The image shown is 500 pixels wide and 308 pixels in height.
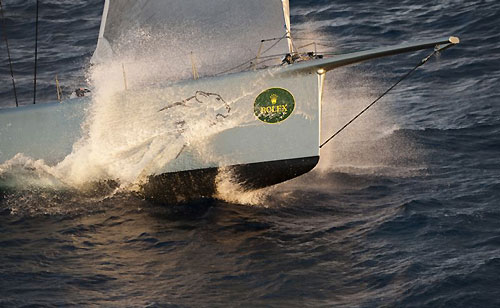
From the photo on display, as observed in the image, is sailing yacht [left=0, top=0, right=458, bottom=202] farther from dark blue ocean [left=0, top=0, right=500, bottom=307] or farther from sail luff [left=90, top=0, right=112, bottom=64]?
dark blue ocean [left=0, top=0, right=500, bottom=307]

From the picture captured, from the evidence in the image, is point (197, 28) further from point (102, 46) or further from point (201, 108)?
point (201, 108)

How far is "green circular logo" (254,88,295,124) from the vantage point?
13.9 meters

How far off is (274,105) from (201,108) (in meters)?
1.10

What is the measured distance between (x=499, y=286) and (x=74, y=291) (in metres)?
5.22

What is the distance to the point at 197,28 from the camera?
1509 centimetres

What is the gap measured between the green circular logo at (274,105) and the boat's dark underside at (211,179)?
66 centimetres

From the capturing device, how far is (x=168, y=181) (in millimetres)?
14539

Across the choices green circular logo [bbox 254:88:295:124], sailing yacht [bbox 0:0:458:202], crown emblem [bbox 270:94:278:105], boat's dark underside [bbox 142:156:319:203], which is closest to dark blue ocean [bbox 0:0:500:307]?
boat's dark underside [bbox 142:156:319:203]

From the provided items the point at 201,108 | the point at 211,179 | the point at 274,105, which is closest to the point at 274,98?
the point at 274,105

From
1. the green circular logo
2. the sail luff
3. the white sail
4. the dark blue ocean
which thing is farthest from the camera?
the sail luff

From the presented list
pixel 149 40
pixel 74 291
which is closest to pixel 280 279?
pixel 74 291

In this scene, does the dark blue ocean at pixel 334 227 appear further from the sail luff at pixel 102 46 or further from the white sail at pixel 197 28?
the white sail at pixel 197 28

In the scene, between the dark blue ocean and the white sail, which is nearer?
the dark blue ocean

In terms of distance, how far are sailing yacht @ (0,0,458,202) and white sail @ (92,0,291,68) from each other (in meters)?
0.02
